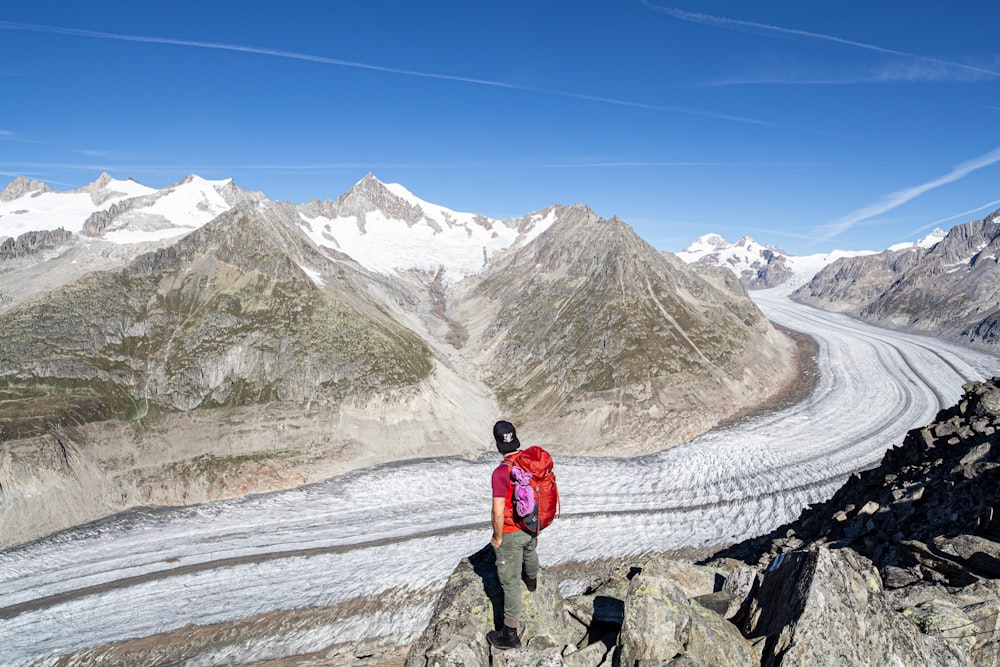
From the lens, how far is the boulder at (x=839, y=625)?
847 centimetres

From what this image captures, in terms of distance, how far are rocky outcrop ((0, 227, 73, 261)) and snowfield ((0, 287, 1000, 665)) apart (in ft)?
369

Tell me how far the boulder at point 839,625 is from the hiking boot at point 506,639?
4439mm

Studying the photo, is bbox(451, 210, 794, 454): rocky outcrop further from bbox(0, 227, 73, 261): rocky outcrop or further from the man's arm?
bbox(0, 227, 73, 261): rocky outcrop

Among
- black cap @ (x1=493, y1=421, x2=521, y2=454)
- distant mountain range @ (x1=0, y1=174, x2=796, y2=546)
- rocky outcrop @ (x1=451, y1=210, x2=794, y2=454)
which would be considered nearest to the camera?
black cap @ (x1=493, y1=421, x2=521, y2=454)

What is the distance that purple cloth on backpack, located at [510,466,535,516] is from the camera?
10008 mm

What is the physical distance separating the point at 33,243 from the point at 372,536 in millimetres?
150742

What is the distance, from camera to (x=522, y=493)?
1001cm

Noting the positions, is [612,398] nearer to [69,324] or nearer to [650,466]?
[650,466]

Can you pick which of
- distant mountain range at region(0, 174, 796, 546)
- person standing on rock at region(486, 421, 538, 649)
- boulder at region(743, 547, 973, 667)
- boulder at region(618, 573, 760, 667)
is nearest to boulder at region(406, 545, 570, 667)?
person standing on rock at region(486, 421, 538, 649)

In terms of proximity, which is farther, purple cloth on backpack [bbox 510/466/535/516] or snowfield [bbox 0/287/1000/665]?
snowfield [bbox 0/287/1000/665]

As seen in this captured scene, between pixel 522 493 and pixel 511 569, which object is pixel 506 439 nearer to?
pixel 522 493

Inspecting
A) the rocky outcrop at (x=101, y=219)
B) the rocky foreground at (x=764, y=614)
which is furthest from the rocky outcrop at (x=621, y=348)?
the rocky outcrop at (x=101, y=219)

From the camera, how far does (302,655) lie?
2894 centimetres

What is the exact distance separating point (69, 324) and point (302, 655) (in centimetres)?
5407
